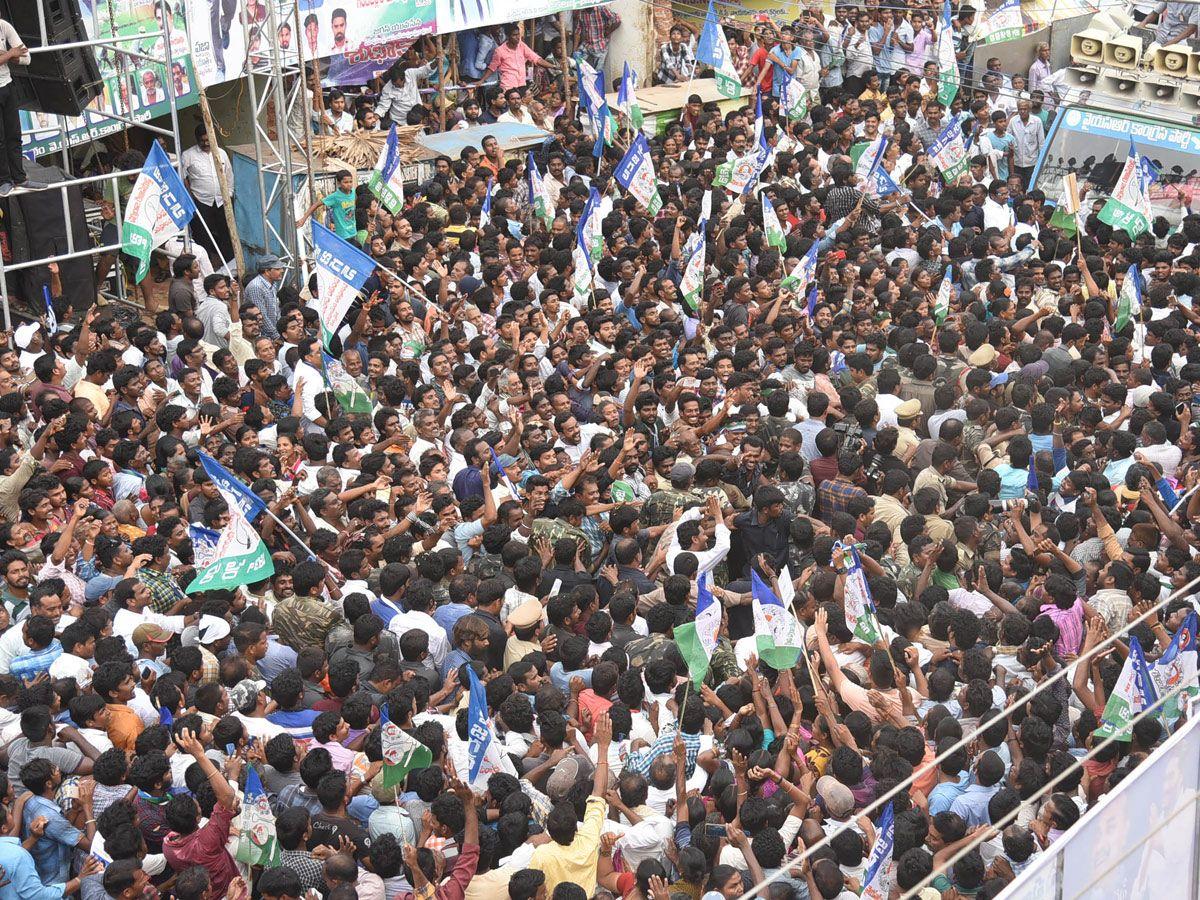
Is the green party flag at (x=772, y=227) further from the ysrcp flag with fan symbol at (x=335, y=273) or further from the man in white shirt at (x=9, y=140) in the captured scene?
the man in white shirt at (x=9, y=140)

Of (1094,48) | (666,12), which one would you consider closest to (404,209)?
(666,12)

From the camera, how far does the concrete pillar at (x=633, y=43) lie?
19312mm

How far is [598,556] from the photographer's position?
9.29 m

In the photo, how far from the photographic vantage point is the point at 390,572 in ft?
26.8

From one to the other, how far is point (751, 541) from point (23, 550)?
391 centimetres

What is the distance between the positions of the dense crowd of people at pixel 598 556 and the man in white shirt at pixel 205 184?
1042 mm

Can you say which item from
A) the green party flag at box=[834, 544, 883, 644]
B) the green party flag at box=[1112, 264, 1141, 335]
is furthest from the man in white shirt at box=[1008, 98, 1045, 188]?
the green party flag at box=[834, 544, 883, 644]

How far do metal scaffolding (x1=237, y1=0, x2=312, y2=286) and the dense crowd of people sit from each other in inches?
16.4

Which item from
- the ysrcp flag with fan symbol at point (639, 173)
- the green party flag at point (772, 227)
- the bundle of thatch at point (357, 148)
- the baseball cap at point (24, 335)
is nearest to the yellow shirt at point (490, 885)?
the baseball cap at point (24, 335)

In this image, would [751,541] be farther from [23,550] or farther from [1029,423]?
[23,550]

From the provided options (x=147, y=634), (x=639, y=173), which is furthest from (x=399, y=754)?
(x=639, y=173)

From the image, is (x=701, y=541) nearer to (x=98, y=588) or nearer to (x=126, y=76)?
(x=98, y=588)

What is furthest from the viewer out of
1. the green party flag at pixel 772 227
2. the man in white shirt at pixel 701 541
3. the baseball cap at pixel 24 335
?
the green party flag at pixel 772 227

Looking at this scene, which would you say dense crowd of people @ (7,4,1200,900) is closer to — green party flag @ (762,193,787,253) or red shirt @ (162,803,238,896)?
red shirt @ (162,803,238,896)
